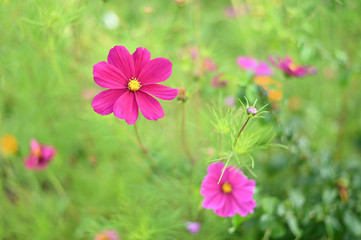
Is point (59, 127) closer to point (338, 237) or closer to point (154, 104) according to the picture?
point (154, 104)

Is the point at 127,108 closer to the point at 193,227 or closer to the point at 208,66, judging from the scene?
the point at 193,227

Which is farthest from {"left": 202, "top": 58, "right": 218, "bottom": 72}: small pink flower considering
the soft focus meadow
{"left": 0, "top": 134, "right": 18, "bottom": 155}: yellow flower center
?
{"left": 0, "top": 134, "right": 18, "bottom": 155}: yellow flower center

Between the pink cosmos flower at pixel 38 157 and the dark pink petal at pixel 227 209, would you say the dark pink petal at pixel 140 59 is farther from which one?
the pink cosmos flower at pixel 38 157

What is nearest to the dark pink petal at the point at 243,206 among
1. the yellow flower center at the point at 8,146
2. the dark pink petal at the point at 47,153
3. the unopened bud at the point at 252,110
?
the unopened bud at the point at 252,110

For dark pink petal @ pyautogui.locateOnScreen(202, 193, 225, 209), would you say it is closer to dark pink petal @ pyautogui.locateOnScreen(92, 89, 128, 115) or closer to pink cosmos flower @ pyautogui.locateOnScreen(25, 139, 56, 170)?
dark pink petal @ pyautogui.locateOnScreen(92, 89, 128, 115)

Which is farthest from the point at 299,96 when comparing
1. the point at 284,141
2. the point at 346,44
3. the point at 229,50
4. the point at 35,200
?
the point at 35,200

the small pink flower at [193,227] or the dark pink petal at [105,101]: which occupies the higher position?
the dark pink petal at [105,101]

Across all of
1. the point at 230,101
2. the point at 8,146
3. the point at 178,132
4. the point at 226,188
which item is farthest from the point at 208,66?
the point at 8,146
